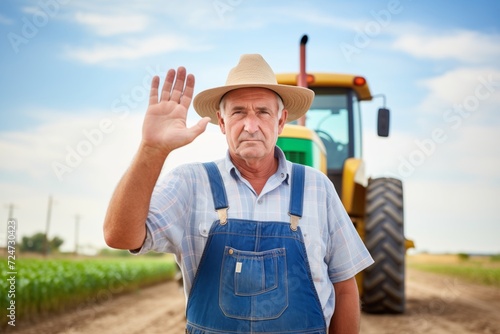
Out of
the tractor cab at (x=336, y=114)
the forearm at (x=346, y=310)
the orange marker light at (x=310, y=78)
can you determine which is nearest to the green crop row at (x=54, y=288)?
the tractor cab at (x=336, y=114)

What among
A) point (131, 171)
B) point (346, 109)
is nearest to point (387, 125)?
point (346, 109)

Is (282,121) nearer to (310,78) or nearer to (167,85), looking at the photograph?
(167,85)

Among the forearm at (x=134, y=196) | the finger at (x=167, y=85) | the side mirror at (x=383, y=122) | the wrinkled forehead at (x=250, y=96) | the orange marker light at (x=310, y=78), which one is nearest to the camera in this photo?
the forearm at (x=134, y=196)

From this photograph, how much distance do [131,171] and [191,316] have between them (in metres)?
0.61

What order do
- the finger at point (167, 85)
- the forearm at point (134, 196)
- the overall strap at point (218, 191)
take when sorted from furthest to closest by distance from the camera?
the overall strap at point (218, 191), the finger at point (167, 85), the forearm at point (134, 196)

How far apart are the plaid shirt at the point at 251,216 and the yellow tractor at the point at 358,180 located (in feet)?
12.7

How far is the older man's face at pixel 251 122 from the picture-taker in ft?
7.16

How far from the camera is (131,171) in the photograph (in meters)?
1.83

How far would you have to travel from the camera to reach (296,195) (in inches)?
84.9

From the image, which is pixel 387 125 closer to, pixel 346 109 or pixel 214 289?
pixel 346 109

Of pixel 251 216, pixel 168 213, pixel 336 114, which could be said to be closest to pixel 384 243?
pixel 336 114

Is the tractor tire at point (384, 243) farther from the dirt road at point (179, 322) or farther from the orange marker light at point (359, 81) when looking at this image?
the orange marker light at point (359, 81)

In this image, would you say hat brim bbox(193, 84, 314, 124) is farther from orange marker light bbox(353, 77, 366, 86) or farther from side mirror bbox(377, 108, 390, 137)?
orange marker light bbox(353, 77, 366, 86)

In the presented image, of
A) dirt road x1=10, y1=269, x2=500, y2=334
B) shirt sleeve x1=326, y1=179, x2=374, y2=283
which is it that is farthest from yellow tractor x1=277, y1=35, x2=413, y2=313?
shirt sleeve x1=326, y1=179, x2=374, y2=283
